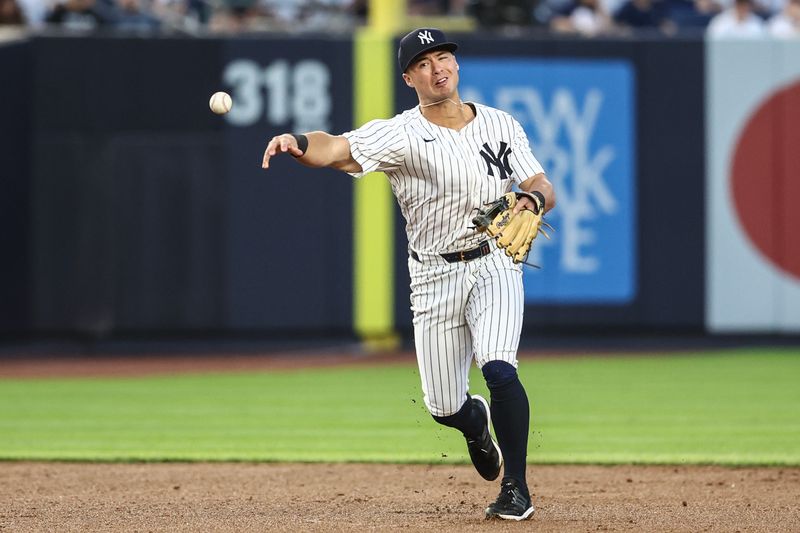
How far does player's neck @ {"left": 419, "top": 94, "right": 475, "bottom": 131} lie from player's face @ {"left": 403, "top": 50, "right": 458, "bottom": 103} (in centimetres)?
6

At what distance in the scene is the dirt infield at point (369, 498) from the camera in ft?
19.2

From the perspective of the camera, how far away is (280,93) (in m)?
14.3

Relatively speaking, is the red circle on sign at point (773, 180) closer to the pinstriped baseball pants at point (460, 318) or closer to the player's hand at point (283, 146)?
the pinstriped baseball pants at point (460, 318)

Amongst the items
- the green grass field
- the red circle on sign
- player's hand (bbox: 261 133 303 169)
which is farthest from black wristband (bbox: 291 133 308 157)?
the red circle on sign

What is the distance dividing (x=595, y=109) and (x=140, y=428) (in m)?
6.55

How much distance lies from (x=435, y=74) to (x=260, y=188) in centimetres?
849

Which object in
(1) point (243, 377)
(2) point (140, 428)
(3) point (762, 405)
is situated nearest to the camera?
(2) point (140, 428)

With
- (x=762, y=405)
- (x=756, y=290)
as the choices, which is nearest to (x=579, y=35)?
(x=756, y=290)

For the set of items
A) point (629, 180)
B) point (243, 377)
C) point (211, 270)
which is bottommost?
point (243, 377)

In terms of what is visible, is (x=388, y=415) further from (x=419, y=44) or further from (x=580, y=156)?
(x=580, y=156)

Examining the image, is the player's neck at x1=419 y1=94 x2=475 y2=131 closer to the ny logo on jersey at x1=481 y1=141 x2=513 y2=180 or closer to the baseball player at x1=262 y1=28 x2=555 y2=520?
the baseball player at x1=262 y1=28 x2=555 y2=520

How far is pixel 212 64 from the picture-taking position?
→ 14320 mm

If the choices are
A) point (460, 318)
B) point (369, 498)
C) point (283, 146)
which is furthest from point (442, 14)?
point (283, 146)

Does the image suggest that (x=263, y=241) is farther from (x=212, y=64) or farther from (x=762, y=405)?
(x=762, y=405)
